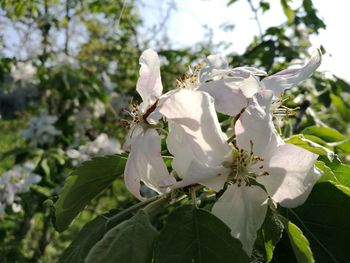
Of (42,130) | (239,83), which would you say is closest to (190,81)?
(239,83)

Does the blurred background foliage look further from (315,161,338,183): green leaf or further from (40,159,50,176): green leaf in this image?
(315,161,338,183): green leaf

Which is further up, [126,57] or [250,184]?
[250,184]

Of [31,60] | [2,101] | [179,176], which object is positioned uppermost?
[179,176]

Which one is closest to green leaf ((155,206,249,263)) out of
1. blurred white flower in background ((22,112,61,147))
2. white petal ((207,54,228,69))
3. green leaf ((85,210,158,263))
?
green leaf ((85,210,158,263))

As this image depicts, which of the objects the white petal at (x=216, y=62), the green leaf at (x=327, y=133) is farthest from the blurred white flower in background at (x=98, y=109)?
the white petal at (x=216, y=62)

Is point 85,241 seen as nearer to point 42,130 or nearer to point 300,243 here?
point 300,243

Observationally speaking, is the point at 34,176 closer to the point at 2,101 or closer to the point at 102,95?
the point at 102,95

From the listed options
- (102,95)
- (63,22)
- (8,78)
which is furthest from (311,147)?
(8,78)
